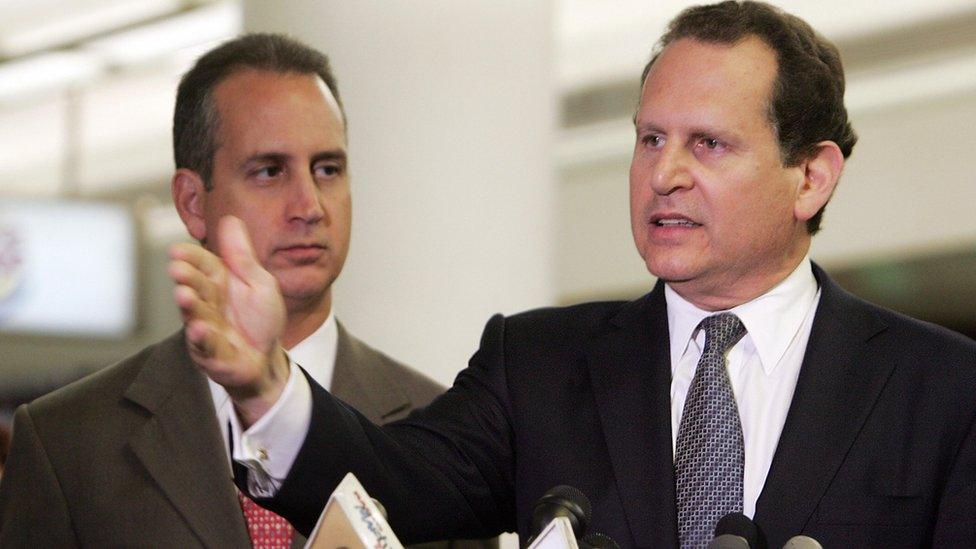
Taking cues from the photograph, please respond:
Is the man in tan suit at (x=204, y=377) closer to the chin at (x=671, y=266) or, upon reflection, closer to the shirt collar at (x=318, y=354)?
the shirt collar at (x=318, y=354)

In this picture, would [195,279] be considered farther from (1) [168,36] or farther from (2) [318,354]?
(1) [168,36]

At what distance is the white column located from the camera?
11.4 ft

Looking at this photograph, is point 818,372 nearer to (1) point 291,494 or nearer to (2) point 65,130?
(1) point 291,494

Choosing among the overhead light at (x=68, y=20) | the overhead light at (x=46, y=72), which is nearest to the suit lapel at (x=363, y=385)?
the overhead light at (x=68, y=20)

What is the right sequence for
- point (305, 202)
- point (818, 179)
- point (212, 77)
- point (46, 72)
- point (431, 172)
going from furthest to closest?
point (46, 72) < point (431, 172) < point (212, 77) < point (305, 202) < point (818, 179)

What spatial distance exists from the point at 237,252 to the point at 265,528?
2.75ft

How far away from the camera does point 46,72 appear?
9336mm

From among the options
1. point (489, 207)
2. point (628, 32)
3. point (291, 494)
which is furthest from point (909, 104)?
point (291, 494)

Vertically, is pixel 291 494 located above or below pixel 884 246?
above

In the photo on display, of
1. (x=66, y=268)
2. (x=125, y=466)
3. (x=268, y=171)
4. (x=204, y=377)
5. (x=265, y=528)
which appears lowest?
(x=66, y=268)

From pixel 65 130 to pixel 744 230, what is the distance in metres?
9.52

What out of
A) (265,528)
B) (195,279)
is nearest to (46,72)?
(265,528)

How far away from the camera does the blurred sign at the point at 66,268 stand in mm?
8797

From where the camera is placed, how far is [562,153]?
10.5 m
